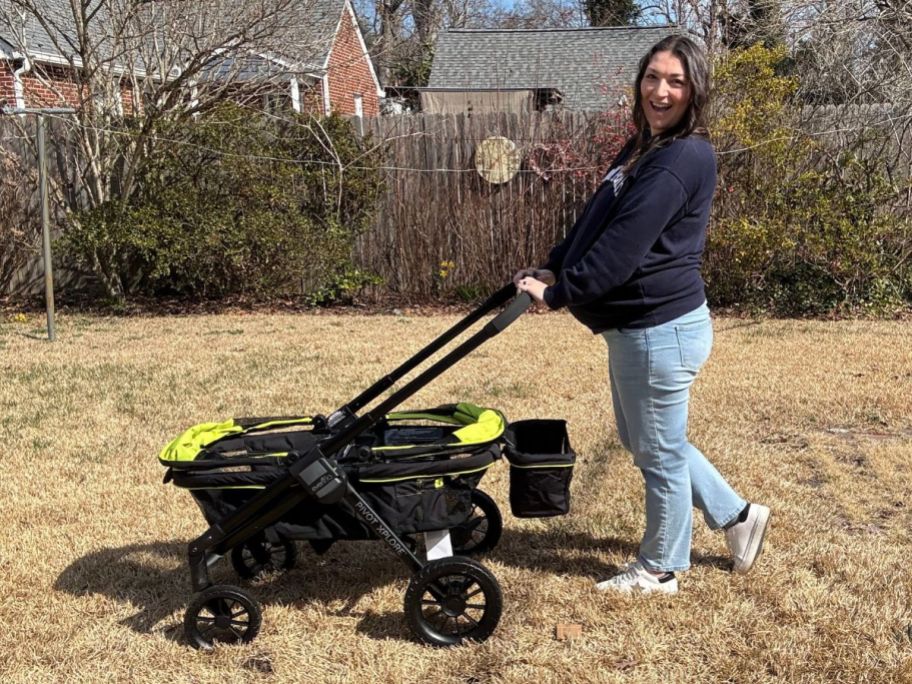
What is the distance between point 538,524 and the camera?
3.81 metres

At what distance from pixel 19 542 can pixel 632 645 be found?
99.9 inches

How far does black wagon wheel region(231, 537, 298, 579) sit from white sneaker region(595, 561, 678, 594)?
3.91 feet

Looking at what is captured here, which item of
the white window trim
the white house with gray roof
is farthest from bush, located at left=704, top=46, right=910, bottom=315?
the white house with gray roof

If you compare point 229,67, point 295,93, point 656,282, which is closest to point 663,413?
point 656,282

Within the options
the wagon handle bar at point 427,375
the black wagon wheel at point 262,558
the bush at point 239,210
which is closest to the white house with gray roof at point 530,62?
the bush at point 239,210

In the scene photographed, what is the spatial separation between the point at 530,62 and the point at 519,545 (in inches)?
652

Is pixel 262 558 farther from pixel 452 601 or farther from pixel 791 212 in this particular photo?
pixel 791 212

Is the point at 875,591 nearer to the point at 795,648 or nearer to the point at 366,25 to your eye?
the point at 795,648

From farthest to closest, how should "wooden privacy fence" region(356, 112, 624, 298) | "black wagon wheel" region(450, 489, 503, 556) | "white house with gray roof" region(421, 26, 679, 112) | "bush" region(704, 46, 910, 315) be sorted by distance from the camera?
1. "white house with gray roof" region(421, 26, 679, 112)
2. "wooden privacy fence" region(356, 112, 624, 298)
3. "bush" region(704, 46, 910, 315)
4. "black wagon wheel" region(450, 489, 503, 556)

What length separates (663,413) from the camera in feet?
9.47

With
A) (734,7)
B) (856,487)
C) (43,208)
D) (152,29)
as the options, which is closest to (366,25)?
(734,7)

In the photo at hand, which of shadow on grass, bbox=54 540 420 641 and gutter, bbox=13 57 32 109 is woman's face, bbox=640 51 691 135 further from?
gutter, bbox=13 57 32 109

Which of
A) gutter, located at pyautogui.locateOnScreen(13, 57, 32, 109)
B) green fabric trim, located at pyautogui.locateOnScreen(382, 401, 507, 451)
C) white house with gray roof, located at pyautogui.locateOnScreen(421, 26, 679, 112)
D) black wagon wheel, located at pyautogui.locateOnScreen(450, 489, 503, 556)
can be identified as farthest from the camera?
white house with gray roof, located at pyautogui.locateOnScreen(421, 26, 679, 112)

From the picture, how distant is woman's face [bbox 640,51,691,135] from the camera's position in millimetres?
2674
